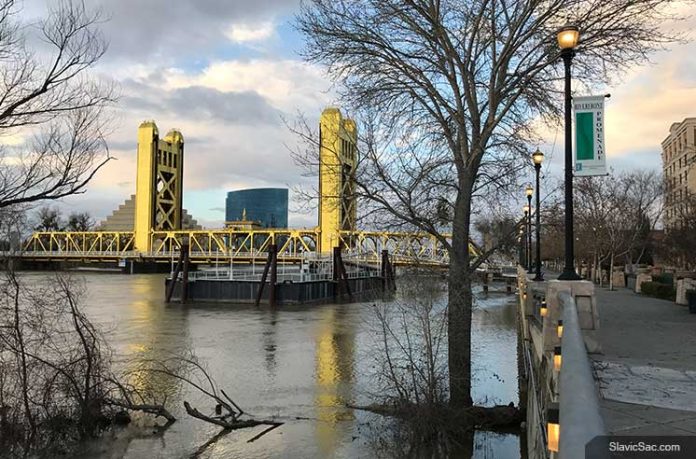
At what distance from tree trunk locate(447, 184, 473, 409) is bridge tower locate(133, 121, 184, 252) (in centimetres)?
11798

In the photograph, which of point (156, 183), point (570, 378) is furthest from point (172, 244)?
point (570, 378)

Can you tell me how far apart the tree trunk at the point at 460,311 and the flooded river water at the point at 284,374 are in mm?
1145

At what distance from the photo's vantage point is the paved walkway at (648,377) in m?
5.68

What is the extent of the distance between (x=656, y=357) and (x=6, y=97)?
10869 mm

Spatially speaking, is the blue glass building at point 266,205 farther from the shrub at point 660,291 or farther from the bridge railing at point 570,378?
the bridge railing at point 570,378

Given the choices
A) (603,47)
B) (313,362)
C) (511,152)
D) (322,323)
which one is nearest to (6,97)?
(511,152)

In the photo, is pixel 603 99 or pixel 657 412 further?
pixel 603 99

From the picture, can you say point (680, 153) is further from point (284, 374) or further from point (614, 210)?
point (284, 374)

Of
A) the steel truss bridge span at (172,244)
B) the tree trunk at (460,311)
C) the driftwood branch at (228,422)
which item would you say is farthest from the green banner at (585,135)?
the steel truss bridge span at (172,244)

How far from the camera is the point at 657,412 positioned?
19.6 feet

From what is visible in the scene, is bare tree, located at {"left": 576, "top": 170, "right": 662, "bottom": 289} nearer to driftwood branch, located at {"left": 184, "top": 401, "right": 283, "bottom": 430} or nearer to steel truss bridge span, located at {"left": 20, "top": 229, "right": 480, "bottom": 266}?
driftwood branch, located at {"left": 184, "top": 401, "right": 283, "bottom": 430}

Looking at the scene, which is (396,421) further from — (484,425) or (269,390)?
(269,390)

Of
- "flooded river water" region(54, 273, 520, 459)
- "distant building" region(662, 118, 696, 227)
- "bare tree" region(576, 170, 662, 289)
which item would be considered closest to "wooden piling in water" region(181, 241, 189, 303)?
"flooded river water" region(54, 273, 520, 459)

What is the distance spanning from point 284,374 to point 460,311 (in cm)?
703
